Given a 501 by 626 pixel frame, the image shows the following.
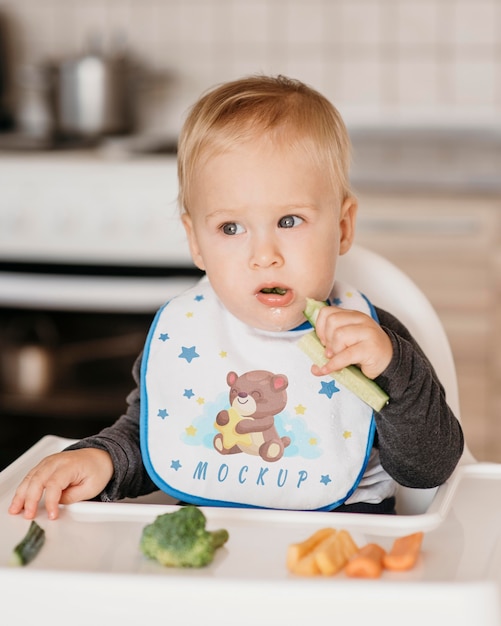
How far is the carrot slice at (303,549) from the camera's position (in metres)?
0.84

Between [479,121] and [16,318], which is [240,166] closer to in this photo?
[16,318]

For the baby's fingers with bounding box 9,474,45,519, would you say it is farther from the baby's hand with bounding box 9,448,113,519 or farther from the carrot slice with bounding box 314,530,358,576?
the carrot slice with bounding box 314,530,358,576

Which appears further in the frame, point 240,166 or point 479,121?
point 479,121

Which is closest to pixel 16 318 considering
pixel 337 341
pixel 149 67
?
pixel 149 67

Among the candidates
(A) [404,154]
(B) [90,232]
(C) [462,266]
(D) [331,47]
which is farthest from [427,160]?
(B) [90,232]

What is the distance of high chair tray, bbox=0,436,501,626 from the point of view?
78 cm

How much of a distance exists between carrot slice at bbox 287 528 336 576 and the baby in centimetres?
18

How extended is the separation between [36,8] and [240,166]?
2.30 metres

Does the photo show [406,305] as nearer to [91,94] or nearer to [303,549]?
[303,549]

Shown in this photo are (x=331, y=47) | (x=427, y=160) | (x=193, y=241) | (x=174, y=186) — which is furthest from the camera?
(x=331, y=47)

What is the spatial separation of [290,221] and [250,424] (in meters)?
0.24

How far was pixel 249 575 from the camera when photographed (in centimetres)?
84

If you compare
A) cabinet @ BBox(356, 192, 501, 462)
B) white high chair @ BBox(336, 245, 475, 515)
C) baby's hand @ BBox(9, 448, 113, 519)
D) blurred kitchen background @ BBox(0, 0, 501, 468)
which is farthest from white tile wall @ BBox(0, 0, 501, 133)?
baby's hand @ BBox(9, 448, 113, 519)

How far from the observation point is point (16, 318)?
99.5 inches
